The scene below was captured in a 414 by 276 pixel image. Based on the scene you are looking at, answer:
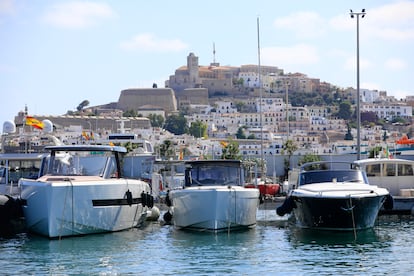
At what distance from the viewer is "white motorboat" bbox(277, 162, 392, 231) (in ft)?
83.0

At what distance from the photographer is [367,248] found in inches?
900

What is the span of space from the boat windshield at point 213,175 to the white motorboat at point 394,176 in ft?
19.3

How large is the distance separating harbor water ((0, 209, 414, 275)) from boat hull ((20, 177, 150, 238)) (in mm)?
283

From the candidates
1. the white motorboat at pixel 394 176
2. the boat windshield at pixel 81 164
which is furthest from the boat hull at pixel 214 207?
the white motorboat at pixel 394 176

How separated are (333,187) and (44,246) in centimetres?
794

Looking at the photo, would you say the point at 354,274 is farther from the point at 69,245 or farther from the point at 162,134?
the point at 162,134

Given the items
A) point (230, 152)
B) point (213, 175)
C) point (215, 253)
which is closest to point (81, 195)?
point (213, 175)

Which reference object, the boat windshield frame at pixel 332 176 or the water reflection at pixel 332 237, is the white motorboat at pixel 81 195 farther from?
the boat windshield frame at pixel 332 176

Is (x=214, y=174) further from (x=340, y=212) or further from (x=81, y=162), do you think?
(x=340, y=212)

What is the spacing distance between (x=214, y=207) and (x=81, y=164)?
13.5ft

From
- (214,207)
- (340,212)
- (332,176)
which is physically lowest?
(340,212)

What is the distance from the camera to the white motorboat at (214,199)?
25531 millimetres

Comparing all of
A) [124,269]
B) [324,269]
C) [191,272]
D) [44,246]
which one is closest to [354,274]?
[324,269]

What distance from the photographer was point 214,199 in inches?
998
